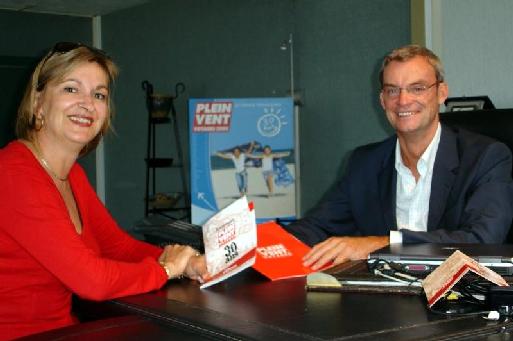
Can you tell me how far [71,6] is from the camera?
7281mm

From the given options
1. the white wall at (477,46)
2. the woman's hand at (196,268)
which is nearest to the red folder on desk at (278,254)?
Answer: the woman's hand at (196,268)

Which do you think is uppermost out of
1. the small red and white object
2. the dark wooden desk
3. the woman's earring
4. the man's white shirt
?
the woman's earring

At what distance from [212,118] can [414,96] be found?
3.17 metres

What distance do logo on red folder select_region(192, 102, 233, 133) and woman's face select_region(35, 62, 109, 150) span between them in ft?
11.3

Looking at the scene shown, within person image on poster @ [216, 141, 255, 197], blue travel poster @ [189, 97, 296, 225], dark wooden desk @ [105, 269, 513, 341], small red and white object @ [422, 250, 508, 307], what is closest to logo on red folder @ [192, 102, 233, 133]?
blue travel poster @ [189, 97, 296, 225]

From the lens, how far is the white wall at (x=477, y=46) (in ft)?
11.7

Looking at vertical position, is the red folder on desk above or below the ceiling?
below

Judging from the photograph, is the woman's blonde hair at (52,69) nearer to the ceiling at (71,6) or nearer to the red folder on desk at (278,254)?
the red folder on desk at (278,254)

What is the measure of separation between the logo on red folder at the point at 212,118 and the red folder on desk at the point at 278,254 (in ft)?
11.5

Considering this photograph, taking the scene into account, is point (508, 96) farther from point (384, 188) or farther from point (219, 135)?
point (219, 135)

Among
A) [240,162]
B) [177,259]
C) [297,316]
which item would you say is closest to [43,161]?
[177,259]

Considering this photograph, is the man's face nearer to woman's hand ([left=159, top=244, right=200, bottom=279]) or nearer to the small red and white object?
woman's hand ([left=159, top=244, right=200, bottom=279])

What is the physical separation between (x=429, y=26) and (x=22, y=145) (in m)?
2.90

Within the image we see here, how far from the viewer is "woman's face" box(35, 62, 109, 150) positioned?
5.37 feet
